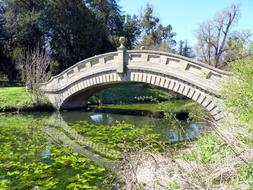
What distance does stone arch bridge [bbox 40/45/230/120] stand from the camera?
14.2 meters

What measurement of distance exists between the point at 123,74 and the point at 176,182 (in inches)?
527

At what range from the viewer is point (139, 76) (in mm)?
17406

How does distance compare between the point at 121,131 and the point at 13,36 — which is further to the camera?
the point at 13,36

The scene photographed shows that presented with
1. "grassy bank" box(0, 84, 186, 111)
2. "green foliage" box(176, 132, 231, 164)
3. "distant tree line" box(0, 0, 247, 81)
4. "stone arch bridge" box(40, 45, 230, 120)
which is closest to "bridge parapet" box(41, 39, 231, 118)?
"stone arch bridge" box(40, 45, 230, 120)

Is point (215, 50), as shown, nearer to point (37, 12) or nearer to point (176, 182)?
point (37, 12)

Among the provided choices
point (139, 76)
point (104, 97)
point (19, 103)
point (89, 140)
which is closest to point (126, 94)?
point (104, 97)

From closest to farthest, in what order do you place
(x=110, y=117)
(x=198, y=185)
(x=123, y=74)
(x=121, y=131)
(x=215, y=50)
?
(x=198, y=185) → (x=121, y=131) → (x=123, y=74) → (x=110, y=117) → (x=215, y=50)

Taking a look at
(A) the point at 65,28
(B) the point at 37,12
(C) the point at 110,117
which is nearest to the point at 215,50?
(A) the point at 65,28

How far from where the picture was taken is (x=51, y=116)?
19438mm

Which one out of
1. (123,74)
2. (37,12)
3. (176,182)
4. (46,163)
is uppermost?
(37,12)

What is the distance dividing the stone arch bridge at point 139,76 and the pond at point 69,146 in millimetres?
1937

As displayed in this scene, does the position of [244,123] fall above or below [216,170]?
above

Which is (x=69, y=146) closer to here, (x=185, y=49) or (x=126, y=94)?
(x=126, y=94)

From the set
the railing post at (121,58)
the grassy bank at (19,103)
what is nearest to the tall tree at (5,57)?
the grassy bank at (19,103)
